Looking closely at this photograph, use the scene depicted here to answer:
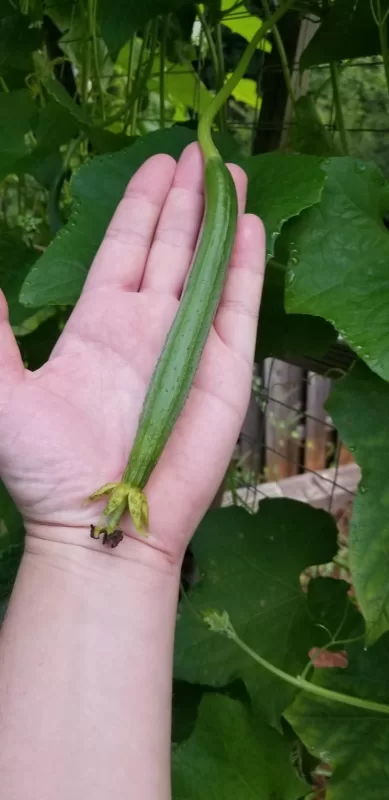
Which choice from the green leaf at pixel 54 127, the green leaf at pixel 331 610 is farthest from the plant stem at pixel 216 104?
the green leaf at pixel 331 610

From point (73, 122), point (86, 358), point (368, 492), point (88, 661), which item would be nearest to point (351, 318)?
point (368, 492)

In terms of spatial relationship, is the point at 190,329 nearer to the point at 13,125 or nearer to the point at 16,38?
the point at 13,125

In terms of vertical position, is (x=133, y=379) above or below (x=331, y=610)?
above

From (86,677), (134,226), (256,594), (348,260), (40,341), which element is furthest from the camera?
(40,341)

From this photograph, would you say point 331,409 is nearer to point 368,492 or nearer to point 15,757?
point 368,492

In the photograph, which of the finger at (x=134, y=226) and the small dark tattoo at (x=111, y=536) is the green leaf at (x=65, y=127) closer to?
→ the finger at (x=134, y=226)

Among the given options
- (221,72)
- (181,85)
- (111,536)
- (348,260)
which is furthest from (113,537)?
(181,85)

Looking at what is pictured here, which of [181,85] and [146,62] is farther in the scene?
[181,85]
